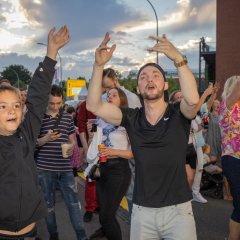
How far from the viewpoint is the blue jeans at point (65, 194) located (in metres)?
5.12

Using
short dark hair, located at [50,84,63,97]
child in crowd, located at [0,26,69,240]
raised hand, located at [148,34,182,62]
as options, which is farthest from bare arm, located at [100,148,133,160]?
raised hand, located at [148,34,182,62]

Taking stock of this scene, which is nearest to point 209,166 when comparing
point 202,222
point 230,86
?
point 202,222

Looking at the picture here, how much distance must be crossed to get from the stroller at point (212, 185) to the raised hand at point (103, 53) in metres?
5.39

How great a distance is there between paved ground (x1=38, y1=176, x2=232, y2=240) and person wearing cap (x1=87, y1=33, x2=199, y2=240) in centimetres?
245

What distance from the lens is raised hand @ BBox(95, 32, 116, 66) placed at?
322cm

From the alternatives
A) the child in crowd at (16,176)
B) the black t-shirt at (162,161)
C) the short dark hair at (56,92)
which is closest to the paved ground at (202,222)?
the short dark hair at (56,92)

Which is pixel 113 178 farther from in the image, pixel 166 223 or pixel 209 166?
pixel 209 166

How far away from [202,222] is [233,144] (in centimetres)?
220

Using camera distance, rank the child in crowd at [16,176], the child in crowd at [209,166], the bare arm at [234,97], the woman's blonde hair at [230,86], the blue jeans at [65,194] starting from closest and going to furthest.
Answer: the child in crowd at [16,176], the bare arm at [234,97], the woman's blonde hair at [230,86], the blue jeans at [65,194], the child in crowd at [209,166]

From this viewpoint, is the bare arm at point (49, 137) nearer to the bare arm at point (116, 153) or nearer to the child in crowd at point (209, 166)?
the bare arm at point (116, 153)

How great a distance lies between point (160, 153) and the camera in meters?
3.11

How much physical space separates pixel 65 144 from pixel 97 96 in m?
1.90

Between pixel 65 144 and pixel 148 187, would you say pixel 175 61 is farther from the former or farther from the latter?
pixel 65 144

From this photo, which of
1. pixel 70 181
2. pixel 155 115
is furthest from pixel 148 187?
pixel 70 181
